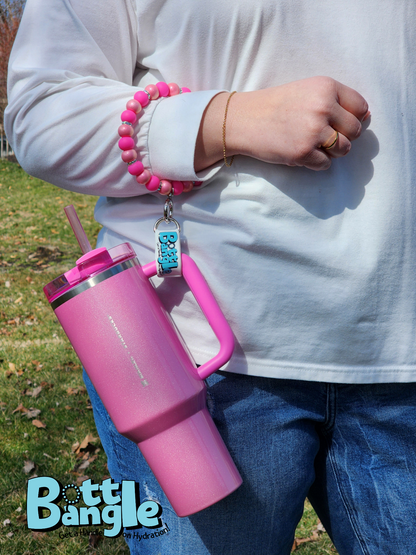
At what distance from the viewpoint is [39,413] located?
3967 millimetres

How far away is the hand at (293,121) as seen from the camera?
858 millimetres

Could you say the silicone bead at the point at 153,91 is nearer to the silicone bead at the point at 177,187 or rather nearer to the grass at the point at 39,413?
the silicone bead at the point at 177,187

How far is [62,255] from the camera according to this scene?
24.1 ft

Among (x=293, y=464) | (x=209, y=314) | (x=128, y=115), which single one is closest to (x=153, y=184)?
(x=128, y=115)

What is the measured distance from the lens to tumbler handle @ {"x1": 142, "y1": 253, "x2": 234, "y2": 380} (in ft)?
3.03

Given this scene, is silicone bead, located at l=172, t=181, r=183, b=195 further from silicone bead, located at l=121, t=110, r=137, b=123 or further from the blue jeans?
the blue jeans

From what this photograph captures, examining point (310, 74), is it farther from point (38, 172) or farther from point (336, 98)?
point (38, 172)

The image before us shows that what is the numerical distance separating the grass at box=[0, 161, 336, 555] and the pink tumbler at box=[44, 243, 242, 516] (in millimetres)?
2249

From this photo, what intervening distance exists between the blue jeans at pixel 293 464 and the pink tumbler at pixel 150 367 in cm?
8

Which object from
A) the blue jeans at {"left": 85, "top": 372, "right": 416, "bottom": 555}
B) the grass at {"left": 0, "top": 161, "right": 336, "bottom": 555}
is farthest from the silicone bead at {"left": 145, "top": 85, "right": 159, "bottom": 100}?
the grass at {"left": 0, "top": 161, "right": 336, "bottom": 555}

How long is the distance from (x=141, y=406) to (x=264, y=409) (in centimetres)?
24

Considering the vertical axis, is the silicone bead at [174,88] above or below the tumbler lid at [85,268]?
above

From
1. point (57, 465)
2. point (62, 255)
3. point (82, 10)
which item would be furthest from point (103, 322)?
point (62, 255)

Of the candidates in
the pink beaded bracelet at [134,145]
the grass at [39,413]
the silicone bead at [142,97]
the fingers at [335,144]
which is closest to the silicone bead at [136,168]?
the pink beaded bracelet at [134,145]
